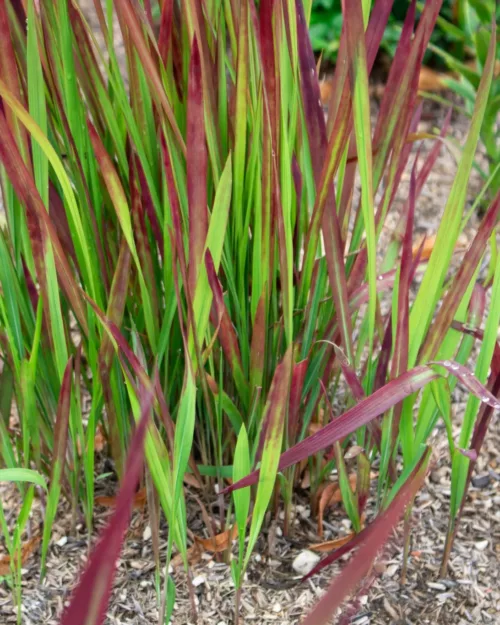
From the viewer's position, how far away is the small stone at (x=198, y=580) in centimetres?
89

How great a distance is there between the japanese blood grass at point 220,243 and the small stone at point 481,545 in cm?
16

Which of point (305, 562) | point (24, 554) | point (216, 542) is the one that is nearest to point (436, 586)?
point (305, 562)

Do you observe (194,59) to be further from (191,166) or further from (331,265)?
(331,265)

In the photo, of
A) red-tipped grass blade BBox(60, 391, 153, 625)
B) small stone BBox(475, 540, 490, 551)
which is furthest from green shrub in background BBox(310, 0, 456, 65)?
red-tipped grass blade BBox(60, 391, 153, 625)

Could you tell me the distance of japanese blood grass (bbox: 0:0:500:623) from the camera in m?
0.65

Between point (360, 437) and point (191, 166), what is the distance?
354 millimetres

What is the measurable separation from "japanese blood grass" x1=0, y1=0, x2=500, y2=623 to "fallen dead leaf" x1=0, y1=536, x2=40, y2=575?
0.11 metres

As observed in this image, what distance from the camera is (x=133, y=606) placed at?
2.83 ft

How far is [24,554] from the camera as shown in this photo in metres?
0.93

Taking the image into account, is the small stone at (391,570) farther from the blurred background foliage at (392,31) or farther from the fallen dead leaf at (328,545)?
the blurred background foliage at (392,31)

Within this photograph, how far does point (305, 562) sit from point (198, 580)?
0.13m

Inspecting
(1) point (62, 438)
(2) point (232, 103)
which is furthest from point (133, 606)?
(2) point (232, 103)

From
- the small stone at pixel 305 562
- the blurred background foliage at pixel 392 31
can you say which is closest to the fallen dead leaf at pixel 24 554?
the small stone at pixel 305 562

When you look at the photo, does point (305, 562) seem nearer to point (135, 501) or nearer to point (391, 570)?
point (391, 570)
